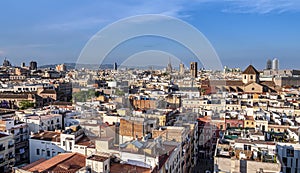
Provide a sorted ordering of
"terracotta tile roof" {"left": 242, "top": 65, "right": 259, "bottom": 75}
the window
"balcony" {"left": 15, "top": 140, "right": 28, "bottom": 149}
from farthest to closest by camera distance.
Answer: "terracotta tile roof" {"left": 242, "top": 65, "right": 259, "bottom": 75} < "balcony" {"left": 15, "top": 140, "right": 28, "bottom": 149} < the window

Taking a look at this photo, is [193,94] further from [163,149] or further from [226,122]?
[163,149]

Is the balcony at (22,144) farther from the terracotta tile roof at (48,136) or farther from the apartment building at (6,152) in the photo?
the terracotta tile roof at (48,136)

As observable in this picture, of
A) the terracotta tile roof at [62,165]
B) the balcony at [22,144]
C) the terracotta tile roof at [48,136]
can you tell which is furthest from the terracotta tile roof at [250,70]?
the terracotta tile roof at [62,165]

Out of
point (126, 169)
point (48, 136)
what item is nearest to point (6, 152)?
point (48, 136)

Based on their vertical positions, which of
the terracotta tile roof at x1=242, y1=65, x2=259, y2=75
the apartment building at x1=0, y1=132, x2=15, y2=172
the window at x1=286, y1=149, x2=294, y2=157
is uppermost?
the terracotta tile roof at x1=242, y1=65, x2=259, y2=75

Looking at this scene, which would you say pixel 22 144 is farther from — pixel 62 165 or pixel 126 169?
pixel 126 169

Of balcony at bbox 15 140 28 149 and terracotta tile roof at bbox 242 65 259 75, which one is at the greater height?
terracotta tile roof at bbox 242 65 259 75

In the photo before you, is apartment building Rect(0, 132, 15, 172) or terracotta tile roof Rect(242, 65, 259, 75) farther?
terracotta tile roof Rect(242, 65, 259, 75)

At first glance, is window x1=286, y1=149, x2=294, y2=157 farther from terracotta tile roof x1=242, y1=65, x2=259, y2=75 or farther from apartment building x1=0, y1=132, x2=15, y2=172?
terracotta tile roof x1=242, y1=65, x2=259, y2=75

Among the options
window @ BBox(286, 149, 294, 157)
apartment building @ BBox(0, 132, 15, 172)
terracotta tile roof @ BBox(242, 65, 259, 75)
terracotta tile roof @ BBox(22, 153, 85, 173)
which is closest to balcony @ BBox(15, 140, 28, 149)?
apartment building @ BBox(0, 132, 15, 172)
